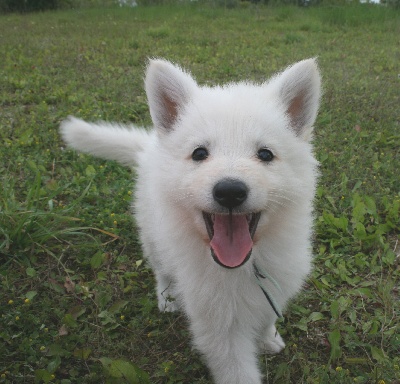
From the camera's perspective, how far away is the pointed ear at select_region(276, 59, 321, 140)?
2.37m

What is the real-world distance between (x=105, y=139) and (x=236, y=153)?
5.41 ft

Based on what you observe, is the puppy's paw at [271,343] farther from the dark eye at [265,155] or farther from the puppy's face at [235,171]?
the dark eye at [265,155]

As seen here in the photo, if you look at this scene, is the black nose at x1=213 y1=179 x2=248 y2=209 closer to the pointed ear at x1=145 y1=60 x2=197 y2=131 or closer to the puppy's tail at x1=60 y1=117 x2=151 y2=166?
the pointed ear at x1=145 y1=60 x2=197 y2=131

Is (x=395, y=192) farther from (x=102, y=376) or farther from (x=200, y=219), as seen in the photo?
(x=102, y=376)

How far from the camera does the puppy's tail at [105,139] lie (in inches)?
137


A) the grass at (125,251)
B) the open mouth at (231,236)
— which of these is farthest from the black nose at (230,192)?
the grass at (125,251)

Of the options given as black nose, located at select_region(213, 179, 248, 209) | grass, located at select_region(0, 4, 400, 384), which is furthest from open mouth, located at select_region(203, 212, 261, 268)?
grass, located at select_region(0, 4, 400, 384)

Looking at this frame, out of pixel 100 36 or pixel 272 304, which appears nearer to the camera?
pixel 272 304

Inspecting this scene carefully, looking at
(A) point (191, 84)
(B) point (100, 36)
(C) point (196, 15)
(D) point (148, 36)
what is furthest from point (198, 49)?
(A) point (191, 84)

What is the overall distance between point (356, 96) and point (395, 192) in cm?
236

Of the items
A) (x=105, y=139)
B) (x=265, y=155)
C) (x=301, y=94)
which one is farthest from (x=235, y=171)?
(x=105, y=139)

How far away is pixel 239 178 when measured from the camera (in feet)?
6.43

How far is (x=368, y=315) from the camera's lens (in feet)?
9.70

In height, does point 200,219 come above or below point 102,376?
above
